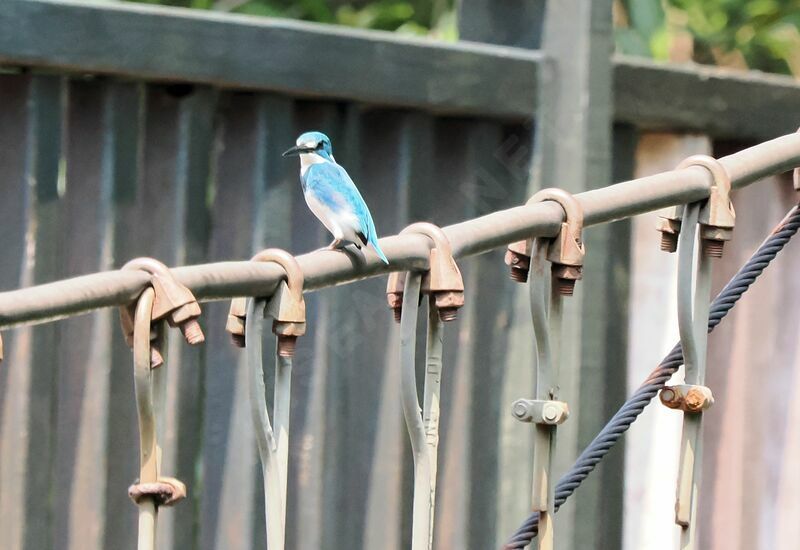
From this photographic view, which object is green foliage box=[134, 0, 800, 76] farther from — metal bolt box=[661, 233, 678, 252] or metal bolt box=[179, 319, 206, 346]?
metal bolt box=[179, 319, 206, 346]

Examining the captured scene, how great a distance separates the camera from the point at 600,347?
334 centimetres

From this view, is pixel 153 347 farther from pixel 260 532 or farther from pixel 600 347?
pixel 600 347

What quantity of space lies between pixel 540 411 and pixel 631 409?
6.3 inches

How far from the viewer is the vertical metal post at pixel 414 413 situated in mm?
1630

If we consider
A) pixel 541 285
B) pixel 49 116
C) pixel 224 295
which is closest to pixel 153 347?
pixel 224 295

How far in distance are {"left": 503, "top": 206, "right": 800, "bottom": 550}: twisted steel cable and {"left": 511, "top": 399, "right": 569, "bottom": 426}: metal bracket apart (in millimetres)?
91

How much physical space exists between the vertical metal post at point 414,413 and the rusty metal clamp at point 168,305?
1.11ft

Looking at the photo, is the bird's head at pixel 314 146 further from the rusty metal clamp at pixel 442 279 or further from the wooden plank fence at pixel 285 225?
the rusty metal clamp at pixel 442 279

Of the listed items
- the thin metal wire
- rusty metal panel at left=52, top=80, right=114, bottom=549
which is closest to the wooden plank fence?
rusty metal panel at left=52, top=80, right=114, bottom=549

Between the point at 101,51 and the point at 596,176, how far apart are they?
3.94 feet

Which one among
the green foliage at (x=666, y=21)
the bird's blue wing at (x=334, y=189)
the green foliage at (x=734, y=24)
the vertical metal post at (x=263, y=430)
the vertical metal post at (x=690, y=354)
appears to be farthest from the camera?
the green foliage at (x=734, y=24)

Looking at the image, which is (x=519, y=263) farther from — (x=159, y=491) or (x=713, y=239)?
(x=159, y=491)

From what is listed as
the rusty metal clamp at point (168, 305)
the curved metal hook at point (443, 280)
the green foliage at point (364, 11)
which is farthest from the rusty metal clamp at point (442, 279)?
the green foliage at point (364, 11)

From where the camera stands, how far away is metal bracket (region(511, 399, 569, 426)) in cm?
179
